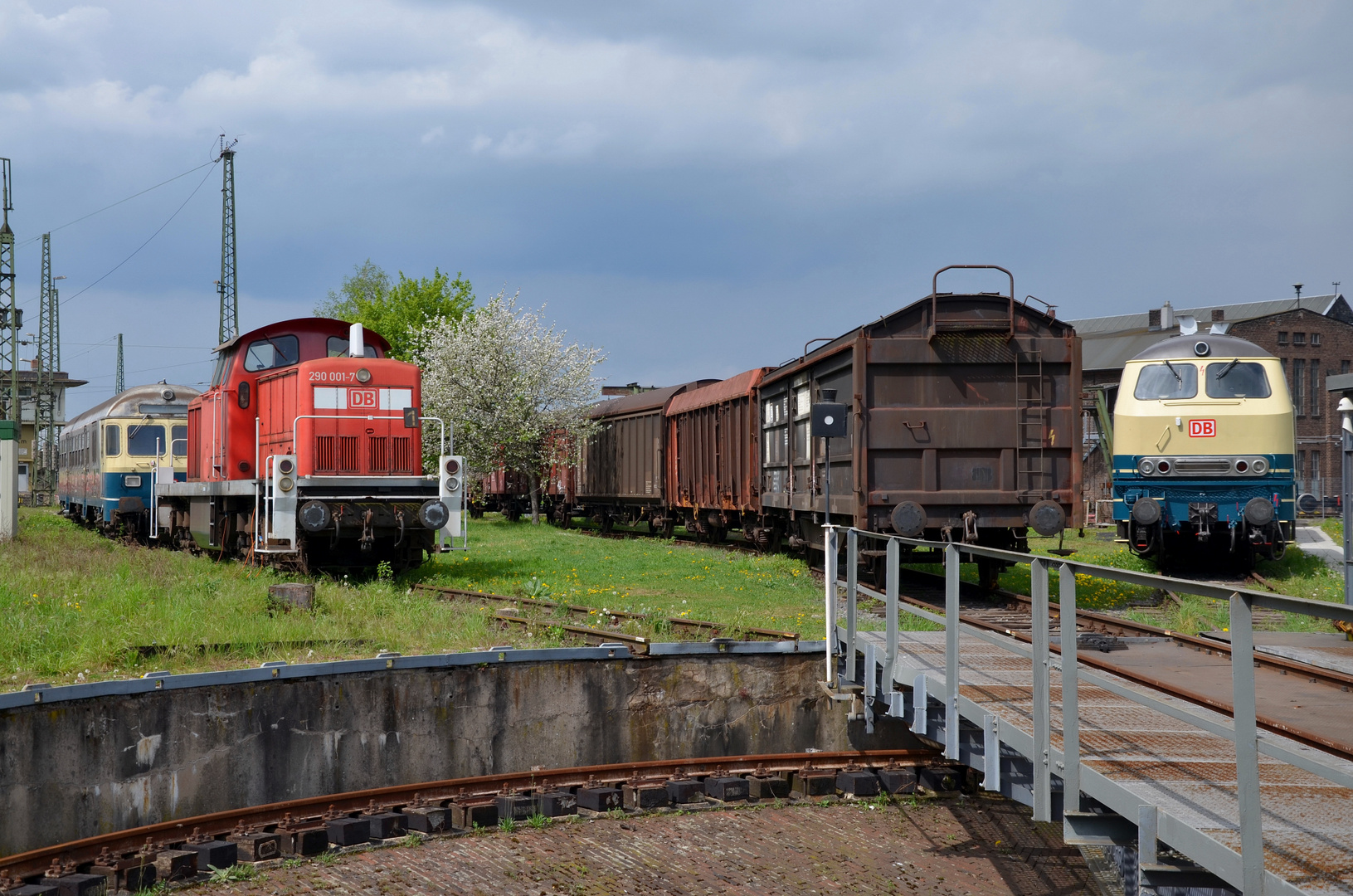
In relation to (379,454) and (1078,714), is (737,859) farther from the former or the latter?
(379,454)

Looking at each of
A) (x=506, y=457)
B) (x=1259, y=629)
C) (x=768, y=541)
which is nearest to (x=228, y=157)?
(x=506, y=457)

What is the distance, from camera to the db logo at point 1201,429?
15.5 metres

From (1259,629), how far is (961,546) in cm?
655

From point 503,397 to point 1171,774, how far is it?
95.2 feet

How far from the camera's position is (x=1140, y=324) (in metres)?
69.4

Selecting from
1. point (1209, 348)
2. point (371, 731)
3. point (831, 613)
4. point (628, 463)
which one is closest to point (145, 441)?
point (628, 463)

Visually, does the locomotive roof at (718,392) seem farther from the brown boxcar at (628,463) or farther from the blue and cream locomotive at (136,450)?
the blue and cream locomotive at (136,450)

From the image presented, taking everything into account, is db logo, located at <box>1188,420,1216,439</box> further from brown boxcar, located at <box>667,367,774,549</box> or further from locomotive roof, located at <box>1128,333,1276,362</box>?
brown boxcar, located at <box>667,367,774,549</box>

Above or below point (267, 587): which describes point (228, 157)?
above

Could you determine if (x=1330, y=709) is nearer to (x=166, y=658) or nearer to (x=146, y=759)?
(x=146, y=759)

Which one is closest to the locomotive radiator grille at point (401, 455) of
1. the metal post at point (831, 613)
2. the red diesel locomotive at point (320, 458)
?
the red diesel locomotive at point (320, 458)

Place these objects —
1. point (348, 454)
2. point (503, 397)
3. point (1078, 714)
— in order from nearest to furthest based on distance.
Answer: point (1078, 714) → point (348, 454) → point (503, 397)

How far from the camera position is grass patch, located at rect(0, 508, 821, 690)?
29.2ft

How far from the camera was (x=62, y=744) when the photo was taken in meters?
7.16
